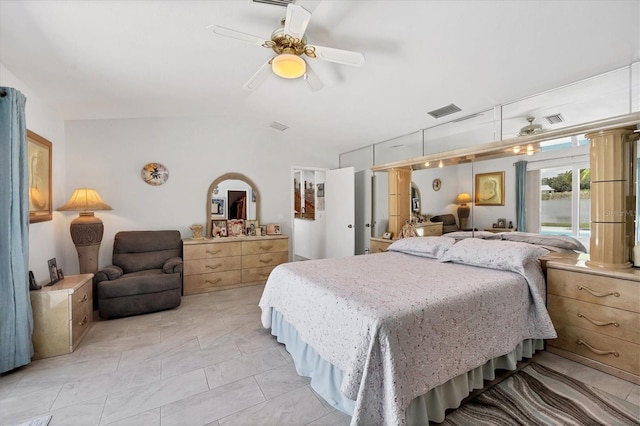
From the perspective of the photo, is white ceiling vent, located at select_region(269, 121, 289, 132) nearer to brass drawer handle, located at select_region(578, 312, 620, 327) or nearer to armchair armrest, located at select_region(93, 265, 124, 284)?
armchair armrest, located at select_region(93, 265, 124, 284)

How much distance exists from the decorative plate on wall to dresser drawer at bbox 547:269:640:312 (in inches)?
193

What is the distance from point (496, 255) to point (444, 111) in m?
1.86

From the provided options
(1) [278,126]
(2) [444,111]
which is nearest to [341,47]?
(2) [444,111]

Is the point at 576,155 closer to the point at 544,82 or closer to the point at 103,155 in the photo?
the point at 544,82

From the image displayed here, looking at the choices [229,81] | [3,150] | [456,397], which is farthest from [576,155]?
[3,150]

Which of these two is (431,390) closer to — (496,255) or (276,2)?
(496,255)

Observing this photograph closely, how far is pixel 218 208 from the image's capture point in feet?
15.3

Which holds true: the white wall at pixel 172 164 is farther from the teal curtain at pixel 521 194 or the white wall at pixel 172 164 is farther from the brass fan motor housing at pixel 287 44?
the teal curtain at pixel 521 194

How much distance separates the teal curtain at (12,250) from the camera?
78.7 inches

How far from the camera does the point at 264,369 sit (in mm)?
2143

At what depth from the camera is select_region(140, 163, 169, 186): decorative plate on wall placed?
163 inches

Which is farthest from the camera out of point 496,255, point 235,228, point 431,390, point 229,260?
point 235,228

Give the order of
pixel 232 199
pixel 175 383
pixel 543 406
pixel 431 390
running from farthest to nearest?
pixel 232 199
pixel 175 383
pixel 543 406
pixel 431 390

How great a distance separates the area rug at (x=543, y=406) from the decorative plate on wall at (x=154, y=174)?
4509 millimetres
